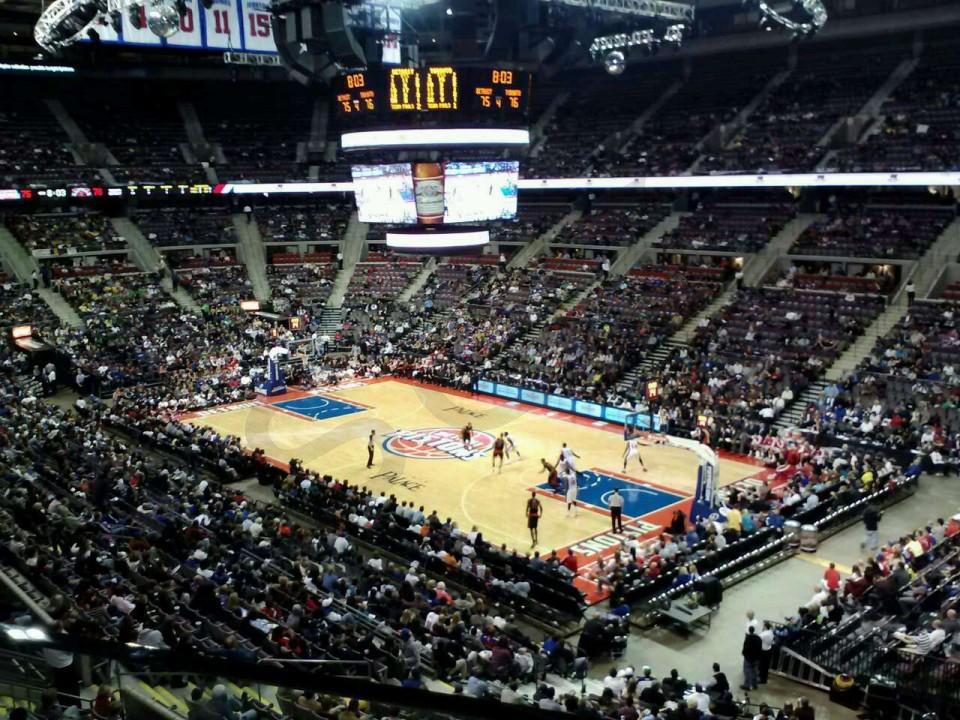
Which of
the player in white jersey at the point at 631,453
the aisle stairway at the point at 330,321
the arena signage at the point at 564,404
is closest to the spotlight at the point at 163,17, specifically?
the player in white jersey at the point at 631,453

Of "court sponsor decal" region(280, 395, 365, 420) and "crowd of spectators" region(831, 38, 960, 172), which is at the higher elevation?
"crowd of spectators" region(831, 38, 960, 172)

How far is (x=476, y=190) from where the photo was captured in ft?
96.5

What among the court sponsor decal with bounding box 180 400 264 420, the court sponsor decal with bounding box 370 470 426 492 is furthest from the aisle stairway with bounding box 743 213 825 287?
the court sponsor decal with bounding box 180 400 264 420

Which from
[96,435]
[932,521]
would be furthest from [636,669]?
[96,435]

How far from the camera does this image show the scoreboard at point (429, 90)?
25672 millimetres

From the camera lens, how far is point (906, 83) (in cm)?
4044

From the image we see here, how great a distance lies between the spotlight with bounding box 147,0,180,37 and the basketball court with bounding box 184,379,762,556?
1295cm

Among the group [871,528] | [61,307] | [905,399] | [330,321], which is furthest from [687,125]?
[61,307]

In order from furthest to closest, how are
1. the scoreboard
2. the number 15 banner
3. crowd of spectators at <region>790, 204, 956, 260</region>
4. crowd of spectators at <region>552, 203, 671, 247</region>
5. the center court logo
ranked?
crowd of spectators at <region>552, 203, 671, 247</region>, the number 15 banner, crowd of spectators at <region>790, 204, 956, 260</region>, the center court logo, the scoreboard

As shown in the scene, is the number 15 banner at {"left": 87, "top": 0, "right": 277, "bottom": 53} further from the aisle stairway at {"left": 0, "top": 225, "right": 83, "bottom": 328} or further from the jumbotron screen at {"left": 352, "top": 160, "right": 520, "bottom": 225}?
the aisle stairway at {"left": 0, "top": 225, "right": 83, "bottom": 328}

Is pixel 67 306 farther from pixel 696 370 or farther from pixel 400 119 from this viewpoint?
pixel 696 370

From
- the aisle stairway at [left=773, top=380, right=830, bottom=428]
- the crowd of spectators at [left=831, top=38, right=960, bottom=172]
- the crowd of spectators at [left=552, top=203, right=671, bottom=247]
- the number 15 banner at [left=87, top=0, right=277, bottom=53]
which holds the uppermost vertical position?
the number 15 banner at [left=87, top=0, right=277, bottom=53]

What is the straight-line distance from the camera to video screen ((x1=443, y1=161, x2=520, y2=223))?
28844 millimetres

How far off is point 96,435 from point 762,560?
62.1 feet
